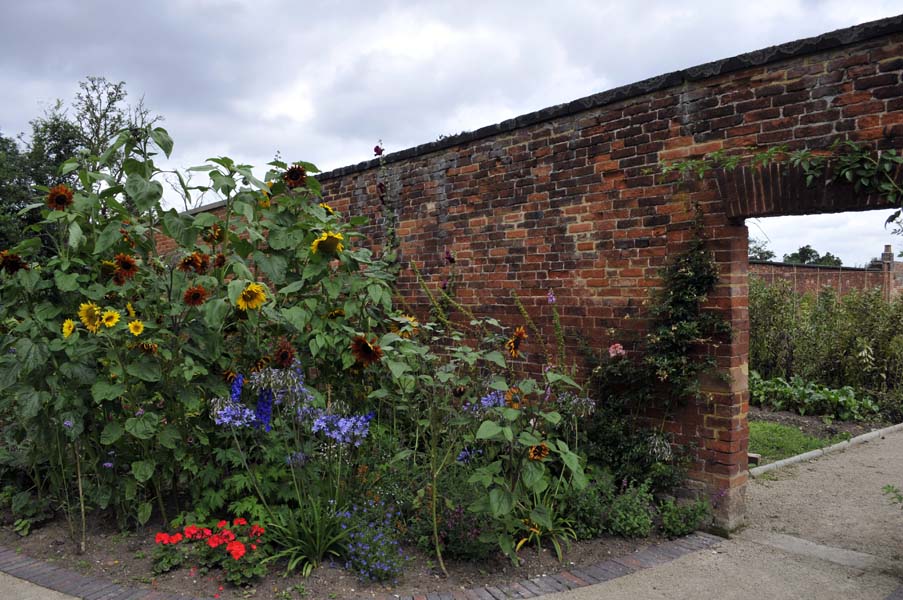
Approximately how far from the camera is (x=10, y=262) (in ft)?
12.2

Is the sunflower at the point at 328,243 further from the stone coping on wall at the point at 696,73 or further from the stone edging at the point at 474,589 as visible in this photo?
the stone edging at the point at 474,589

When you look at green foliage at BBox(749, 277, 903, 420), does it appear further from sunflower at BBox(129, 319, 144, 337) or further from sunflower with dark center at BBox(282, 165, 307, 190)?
sunflower at BBox(129, 319, 144, 337)

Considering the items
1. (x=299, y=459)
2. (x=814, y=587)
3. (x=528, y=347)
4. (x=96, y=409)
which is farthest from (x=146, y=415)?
(x=814, y=587)

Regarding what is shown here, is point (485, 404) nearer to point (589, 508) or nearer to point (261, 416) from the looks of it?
point (589, 508)

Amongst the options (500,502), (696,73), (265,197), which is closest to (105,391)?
(265,197)

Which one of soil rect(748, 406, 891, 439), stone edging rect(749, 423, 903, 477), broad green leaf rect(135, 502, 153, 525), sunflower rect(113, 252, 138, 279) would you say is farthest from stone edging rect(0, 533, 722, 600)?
soil rect(748, 406, 891, 439)

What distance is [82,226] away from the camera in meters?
3.88

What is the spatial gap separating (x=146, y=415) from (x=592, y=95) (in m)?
3.86

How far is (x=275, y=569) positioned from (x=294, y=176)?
2354 mm

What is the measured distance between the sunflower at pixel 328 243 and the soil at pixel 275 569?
5.98 feet

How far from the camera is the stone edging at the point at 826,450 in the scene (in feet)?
20.5

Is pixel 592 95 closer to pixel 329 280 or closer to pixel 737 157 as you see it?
pixel 737 157

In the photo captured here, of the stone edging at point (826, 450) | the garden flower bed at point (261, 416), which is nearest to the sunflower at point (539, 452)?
the garden flower bed at point (261, 416)

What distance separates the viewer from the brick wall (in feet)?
12.7
